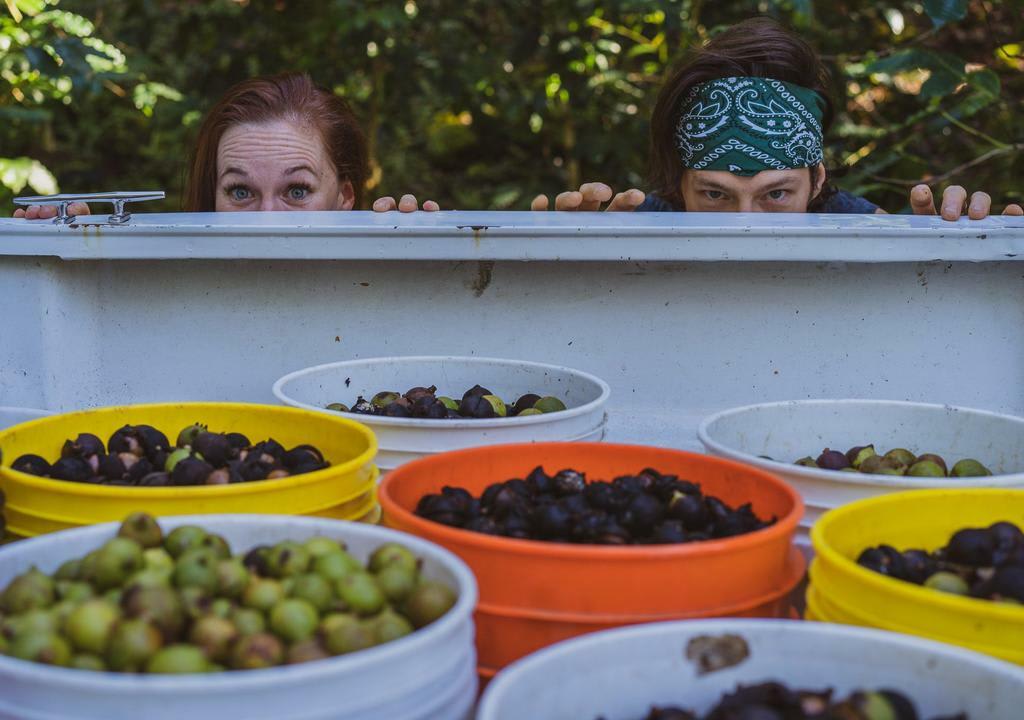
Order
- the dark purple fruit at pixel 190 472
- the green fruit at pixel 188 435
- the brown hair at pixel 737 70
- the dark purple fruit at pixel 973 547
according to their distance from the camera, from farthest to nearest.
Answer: the brown hair at pixel 737 70 → the green fruit at pixel 188 435 → the dark purple fruit at pixel 190 472 → the dark purple fruit at pixel 973 547

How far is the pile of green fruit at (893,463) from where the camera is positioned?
5.41 feet

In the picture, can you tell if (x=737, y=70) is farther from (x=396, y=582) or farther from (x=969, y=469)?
(x=396, y=582)

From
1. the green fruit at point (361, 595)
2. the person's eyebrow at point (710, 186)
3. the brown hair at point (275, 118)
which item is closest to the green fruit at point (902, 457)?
the green fruit at point (361, 595)

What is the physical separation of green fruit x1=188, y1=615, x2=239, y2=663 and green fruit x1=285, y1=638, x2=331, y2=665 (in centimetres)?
6

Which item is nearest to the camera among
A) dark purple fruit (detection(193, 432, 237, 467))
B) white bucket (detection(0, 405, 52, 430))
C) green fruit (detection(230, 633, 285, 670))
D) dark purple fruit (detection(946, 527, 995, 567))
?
green fruit (detection(230, 633, 285, 670))

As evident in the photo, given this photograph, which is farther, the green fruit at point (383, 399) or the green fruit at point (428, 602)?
the green fruit at point (383, 399)

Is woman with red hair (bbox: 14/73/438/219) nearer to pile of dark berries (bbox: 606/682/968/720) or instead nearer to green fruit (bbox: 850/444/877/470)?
green fruit (bbox: 850/444/877/470)

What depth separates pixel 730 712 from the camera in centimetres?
103

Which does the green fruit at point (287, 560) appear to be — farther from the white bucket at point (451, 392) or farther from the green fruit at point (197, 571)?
the white bucket at point (451, 392)

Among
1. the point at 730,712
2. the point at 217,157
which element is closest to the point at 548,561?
the point at 730,712

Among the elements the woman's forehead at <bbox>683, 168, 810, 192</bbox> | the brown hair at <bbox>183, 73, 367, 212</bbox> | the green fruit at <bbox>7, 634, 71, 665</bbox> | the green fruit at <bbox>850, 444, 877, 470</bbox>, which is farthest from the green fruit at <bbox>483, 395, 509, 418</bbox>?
the brown hair at <bbox>183, 73, 367, 212</bbox>

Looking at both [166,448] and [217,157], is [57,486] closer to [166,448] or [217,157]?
[166,448]

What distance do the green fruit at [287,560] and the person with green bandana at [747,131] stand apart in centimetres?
163

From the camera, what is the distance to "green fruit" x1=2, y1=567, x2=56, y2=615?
1129mm
